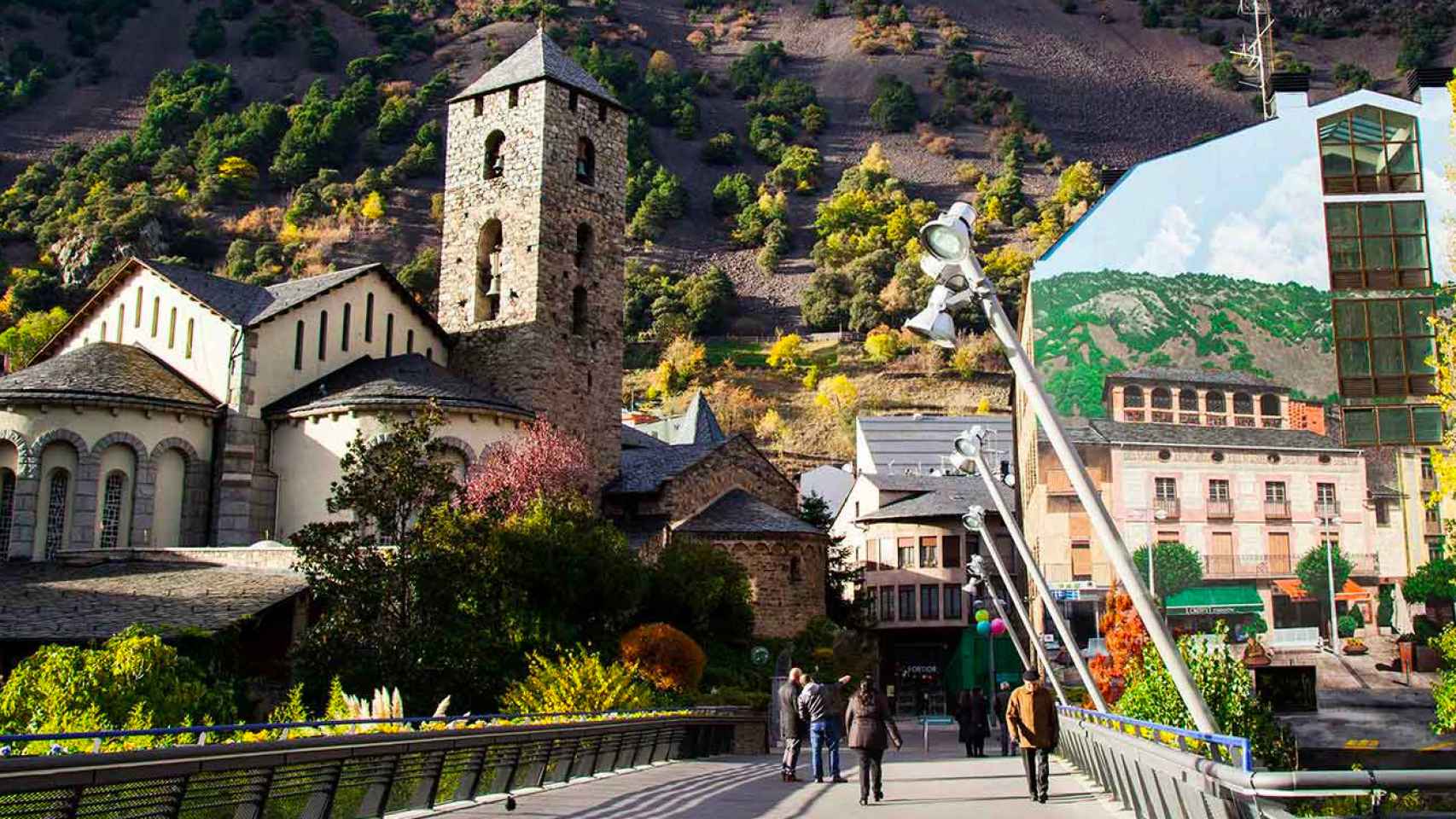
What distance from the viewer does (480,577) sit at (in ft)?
100.0

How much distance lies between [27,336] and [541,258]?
75.1m

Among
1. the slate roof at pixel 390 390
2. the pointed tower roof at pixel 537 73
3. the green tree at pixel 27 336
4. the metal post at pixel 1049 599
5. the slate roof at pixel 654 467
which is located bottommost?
the metal post at pixel 1049 599

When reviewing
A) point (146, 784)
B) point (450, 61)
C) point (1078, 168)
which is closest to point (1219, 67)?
point (1078, 168)

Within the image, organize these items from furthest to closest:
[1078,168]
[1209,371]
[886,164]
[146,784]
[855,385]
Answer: [886,164]
[1078,168]
[855,385]
[1209,371]
[146,784]

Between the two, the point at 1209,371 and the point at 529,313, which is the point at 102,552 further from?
the point at 1209,371

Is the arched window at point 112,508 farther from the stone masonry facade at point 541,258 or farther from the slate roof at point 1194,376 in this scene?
the slate roof at point 1194,376

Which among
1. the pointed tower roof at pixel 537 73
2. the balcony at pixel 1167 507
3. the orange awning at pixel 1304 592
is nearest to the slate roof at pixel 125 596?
the pointed tower roof at pixel 537 73

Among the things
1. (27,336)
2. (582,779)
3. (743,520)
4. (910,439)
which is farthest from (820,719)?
(27,336)

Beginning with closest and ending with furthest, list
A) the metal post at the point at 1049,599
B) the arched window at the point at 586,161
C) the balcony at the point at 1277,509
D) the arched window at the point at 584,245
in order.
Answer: the metal post at the point at 1049,599
the balcony at the point at 1277,509
the arched window at the point at 584,245
the arched window at the point at 586,161

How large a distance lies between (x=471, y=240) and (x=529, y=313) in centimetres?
390

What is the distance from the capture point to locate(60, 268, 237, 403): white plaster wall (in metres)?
41.0

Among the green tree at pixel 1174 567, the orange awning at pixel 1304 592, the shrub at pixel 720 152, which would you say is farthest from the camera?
the shrub at pixel 720 152

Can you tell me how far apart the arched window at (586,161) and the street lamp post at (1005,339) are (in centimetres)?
3633

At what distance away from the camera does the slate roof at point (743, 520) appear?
1705 inches
